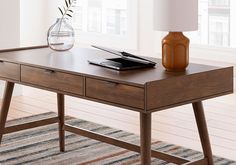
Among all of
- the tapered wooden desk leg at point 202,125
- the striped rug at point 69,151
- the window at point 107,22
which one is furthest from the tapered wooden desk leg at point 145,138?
the window at point 107,22

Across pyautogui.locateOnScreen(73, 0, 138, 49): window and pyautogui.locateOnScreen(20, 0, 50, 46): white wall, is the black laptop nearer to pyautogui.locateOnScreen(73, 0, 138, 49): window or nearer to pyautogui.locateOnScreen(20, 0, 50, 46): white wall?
pyautogui.locateOnScreen(73, 0, 138, 49): window

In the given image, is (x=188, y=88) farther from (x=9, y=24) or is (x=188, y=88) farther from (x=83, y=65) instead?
(x=9, y=24)

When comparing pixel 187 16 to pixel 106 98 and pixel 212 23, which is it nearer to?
pixel 106 98

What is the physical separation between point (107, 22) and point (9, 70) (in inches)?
133

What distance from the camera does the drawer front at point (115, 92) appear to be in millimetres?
2334

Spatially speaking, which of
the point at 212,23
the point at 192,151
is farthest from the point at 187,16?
the point at 212,23

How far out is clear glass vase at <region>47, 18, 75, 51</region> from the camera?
3.24 meters

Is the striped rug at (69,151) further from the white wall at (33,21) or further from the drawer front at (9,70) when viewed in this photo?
the white wall at (33,21)

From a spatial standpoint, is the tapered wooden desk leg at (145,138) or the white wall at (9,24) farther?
the white wall at (9,24)

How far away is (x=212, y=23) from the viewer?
5340mm

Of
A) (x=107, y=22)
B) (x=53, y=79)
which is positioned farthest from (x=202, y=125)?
(x=107, y=22)

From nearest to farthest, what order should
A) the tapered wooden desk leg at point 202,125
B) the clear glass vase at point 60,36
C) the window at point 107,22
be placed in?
the tapered wooden desk leg at point 202,125 < the clear glass vase at point 60,36 < the window at point 107,22

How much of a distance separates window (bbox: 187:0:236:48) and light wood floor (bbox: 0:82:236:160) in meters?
0.58

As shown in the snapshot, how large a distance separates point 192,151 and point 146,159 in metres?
1.08
